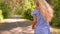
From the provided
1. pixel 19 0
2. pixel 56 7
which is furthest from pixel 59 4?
pixel 19 0

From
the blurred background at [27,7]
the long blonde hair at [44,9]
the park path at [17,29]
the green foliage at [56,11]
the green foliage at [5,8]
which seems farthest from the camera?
the green foliage at [5,8]

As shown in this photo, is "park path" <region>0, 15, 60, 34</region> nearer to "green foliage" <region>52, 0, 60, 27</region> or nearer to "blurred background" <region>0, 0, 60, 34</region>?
"green foliage" <region>52, 0, 60, 27</region>

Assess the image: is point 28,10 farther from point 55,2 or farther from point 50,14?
point 50,14

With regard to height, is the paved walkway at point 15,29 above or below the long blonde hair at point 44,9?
below

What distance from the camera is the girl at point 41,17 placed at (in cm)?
447

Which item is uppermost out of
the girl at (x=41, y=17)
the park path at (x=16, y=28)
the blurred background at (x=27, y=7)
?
the girl at (x=41, y=17)

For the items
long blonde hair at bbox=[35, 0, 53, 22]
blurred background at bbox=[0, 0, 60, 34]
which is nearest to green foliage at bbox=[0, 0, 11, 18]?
blurred background at bbox=[0, 0, 60, 34]

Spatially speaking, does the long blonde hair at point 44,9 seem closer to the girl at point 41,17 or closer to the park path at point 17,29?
the girl at point 41,17

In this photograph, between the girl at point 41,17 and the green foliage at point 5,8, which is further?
the green foliage at point 5,8

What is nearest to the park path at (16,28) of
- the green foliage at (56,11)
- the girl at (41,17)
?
the green foliage at (56,11)

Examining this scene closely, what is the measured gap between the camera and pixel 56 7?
13.9 m

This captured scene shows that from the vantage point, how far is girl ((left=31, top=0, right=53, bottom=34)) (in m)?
4.47

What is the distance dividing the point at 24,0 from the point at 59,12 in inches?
386

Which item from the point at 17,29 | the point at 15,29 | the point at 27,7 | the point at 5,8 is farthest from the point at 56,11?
the point at 5,8
